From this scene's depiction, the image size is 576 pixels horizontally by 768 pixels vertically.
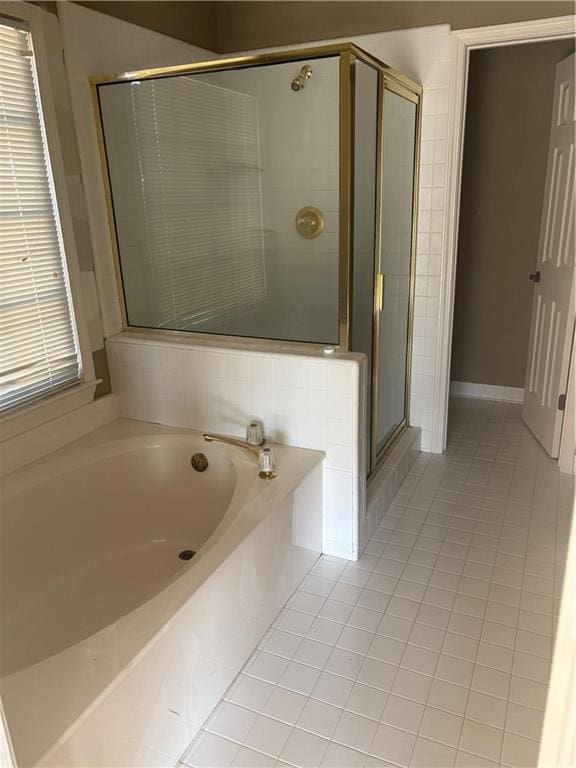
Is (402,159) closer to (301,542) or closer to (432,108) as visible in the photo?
(432,108)

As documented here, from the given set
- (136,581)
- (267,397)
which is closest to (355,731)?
(136,581)

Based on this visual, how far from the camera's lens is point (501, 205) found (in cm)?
367

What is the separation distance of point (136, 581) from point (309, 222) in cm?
159

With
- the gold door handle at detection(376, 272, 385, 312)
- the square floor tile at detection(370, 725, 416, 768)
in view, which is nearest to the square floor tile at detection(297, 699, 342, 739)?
the square floor tile at detection(370, 725, 416, 768)

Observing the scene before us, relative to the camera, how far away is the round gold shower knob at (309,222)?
2.42 metres

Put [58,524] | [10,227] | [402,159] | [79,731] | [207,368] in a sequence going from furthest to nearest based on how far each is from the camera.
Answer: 1. [402,159]
2. [207,368]
3. [58,524]
4. [10,227]
5. [79,731]

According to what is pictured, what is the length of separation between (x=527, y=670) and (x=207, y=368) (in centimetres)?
153

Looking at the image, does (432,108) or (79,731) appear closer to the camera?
(79,731)

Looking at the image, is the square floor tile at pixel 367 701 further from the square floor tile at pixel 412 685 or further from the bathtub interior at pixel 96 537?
the bathtub interior at pixel 96 537

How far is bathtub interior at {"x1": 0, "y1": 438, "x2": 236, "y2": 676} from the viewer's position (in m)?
1.96

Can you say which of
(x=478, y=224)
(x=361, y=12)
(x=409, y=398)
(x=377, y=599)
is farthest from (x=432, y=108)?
(x=377, y=599)

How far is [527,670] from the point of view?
1.78m

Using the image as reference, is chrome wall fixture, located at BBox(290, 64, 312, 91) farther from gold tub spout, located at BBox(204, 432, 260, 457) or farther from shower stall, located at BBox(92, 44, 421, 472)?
gold tub spout, located at BBox(204, 432, 260, 457)

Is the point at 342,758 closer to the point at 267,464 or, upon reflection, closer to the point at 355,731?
the point at 355,731
